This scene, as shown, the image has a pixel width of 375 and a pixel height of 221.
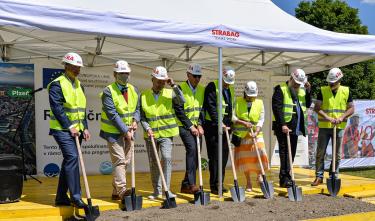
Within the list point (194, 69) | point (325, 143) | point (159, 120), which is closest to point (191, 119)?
point (159, 120)

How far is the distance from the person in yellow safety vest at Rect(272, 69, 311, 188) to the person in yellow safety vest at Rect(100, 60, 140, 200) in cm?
233

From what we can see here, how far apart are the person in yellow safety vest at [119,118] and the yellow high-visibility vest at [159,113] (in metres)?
0.23

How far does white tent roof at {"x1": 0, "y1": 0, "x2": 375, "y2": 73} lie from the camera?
529 centimetres

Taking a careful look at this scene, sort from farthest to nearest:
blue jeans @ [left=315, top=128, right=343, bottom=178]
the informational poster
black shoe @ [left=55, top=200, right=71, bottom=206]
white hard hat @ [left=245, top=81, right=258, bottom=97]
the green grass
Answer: the green grass → the informational poster → blue jeans @ [left=315, top=128, right=343, bottom=178] → white hard hat @ [left=245, top=81, right=258, bottom=97] → black shoe @ [left=55, top=200, right=71, bottom=206]

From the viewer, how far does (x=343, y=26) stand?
21.8 m

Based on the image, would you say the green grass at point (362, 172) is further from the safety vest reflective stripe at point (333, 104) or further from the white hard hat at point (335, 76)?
the white hard hat at point (335, 76)

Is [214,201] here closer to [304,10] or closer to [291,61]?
[291,61]

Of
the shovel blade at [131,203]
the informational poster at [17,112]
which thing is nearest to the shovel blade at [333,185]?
the shovel blade at [131,203]

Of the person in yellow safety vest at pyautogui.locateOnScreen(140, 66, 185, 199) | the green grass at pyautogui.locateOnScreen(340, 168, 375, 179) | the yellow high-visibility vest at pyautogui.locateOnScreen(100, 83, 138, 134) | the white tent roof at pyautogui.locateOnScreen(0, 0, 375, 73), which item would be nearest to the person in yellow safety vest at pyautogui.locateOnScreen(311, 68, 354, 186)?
the white tent roof at pyautogui.locateOnScreen(0, 0, 375, 73)

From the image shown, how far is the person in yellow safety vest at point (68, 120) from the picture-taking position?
17.2ft

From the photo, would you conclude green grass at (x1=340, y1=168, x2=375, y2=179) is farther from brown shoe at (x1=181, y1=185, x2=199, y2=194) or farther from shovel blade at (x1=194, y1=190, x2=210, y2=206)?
shovel blade at (x1=194, y1=190, x2=210, y2=206)

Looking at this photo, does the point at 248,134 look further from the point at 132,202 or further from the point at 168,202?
the point at 132,202

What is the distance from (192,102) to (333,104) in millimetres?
2368

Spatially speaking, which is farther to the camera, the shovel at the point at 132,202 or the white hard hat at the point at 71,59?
the shovel at the point at 132,202
